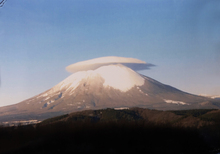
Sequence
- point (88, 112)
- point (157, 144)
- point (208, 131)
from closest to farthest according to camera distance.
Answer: point (157, 144)
point (208, 131)
point (88, 112)

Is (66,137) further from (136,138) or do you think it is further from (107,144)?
(136,138)

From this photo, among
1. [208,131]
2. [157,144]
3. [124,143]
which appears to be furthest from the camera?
[208,131]

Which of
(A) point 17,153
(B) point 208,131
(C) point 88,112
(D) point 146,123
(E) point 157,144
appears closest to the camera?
(A) point 17,153

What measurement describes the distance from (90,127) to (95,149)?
3.03 meters

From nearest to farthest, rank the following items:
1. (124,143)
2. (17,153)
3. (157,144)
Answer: (17,153) → (124,143) → (157,144)

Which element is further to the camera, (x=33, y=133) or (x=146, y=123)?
(x=146, y=123)

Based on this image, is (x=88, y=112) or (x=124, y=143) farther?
(x=88, y=112)

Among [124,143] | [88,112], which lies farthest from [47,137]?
[88,112]

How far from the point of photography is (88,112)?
265 ft

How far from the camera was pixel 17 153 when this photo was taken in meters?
17.8

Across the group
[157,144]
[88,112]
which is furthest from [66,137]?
[88,112]

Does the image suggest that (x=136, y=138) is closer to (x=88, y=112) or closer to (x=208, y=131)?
(x=208, y=131)

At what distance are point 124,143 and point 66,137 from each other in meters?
4.34

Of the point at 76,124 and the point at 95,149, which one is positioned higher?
the point at 76,124
